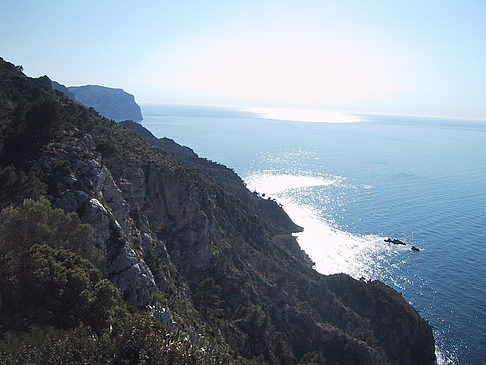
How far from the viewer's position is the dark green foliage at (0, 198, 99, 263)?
61.6ft

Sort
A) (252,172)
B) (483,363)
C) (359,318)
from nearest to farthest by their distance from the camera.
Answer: (483,363)
(359,318)
(252,172)

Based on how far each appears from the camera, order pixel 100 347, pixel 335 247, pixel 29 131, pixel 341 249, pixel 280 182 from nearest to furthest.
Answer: pixel 100 347 → pixel 29 131 → pixel 341 249 → pixel 335 247 → pixel 280 182

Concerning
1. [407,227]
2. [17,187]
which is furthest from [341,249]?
[17,187]

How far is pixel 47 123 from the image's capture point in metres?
34.5

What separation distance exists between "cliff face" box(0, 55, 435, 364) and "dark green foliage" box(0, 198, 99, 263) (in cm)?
353

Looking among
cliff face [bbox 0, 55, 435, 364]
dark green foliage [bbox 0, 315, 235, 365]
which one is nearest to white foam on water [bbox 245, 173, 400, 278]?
cliff face [bbox 0, 55, 435, 364]

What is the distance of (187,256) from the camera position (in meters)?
45.3

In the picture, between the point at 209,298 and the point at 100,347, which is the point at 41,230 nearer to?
the point at 100,347

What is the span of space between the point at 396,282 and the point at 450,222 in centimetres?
4409

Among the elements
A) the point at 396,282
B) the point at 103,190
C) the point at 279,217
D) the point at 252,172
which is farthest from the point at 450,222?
the point at 103,190

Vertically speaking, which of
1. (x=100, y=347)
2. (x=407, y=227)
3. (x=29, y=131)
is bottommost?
(x=407, y=227)

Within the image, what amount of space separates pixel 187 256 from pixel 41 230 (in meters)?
27.1

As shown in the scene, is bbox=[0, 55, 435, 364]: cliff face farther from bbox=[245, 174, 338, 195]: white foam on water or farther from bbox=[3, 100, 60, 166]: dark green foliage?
bbox=[245, 174, 338, 195]: white foam on water

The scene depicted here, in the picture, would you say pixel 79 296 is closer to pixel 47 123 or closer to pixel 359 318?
pixel 47 123
